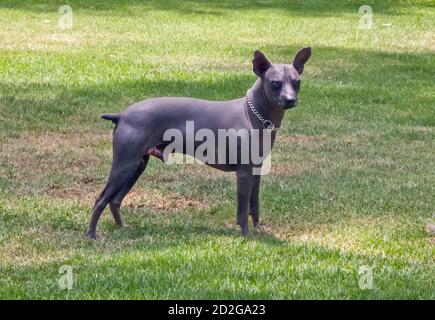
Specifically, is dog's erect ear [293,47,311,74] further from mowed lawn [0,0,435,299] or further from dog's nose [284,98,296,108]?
mowed lawn [0,0,435,299]

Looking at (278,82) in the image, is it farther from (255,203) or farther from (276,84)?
(255,203)

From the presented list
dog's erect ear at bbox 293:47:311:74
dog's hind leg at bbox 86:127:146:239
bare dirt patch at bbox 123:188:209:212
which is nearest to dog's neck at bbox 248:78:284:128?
dog's erect ear at bbox 293:47:311:74

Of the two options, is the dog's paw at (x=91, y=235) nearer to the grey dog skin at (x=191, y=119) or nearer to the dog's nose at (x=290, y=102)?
the grey dog skin at (x=191, y=119)

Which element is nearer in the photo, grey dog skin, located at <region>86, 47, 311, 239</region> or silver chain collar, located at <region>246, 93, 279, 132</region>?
grey dog skin, located at <region>86, 47, 311, 239</region>

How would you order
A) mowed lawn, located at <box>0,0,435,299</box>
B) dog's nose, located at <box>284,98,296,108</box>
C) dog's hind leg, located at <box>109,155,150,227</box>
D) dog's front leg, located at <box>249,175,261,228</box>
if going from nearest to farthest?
mowed lawn, located at <box>0,0,435,299</box>, dog's nose, located at <box>284,98,296,108</box>, dog's hind leg, located at <box>109,155,150,227</box>, dog's front leg, located at <box>249,175,261,228</box>

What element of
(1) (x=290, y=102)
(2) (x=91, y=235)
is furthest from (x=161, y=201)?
(1) (x=290, y=102)

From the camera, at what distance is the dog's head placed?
6867 millimetres

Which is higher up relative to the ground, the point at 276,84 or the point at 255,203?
the point at 276,84

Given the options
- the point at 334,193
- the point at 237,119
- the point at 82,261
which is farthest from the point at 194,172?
the point at 82,261

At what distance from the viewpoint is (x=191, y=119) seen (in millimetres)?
7105

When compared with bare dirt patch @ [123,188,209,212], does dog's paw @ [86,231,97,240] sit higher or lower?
higher

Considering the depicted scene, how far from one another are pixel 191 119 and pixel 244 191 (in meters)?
0.60

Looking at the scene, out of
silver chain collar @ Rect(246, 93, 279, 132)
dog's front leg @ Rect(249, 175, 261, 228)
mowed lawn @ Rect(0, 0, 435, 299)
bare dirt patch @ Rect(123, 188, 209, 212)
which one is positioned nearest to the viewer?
mowed lawn @ Rect(0, 0, 435, 299)
